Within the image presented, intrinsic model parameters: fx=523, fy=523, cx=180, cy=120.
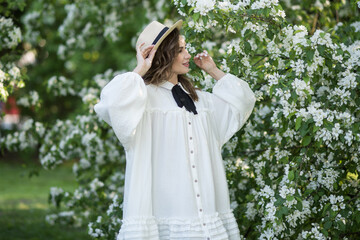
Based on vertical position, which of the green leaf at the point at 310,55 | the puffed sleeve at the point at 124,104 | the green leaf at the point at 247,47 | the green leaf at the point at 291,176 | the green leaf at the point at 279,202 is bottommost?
the green leaf at the point at 279,202

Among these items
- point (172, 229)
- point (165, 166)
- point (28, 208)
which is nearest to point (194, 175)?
point (165, 166)

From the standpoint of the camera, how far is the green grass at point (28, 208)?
20.7ft

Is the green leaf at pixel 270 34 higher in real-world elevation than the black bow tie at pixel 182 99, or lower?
higher

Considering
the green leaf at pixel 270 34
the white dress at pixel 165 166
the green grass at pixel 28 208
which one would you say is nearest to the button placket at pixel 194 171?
the white dress at pixel 165 166

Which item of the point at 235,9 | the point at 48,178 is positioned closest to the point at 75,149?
the point at 235,9

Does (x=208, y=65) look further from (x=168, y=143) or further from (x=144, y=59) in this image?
(x=168, y=143)

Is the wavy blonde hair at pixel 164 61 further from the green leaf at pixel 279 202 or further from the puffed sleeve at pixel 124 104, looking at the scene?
the green leaf at pixel 279 202

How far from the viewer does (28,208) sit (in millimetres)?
8281

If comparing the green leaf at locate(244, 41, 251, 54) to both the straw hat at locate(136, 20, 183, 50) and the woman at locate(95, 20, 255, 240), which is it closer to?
the woman at locate(95, 20, 255, 240)

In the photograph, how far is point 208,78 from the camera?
3.81 m

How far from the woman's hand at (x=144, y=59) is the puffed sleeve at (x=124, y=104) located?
8 cm

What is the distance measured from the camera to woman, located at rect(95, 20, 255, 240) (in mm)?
2736

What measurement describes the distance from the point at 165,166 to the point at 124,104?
0.44 metres

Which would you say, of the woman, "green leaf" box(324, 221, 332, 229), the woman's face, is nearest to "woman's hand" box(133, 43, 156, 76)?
the woman
